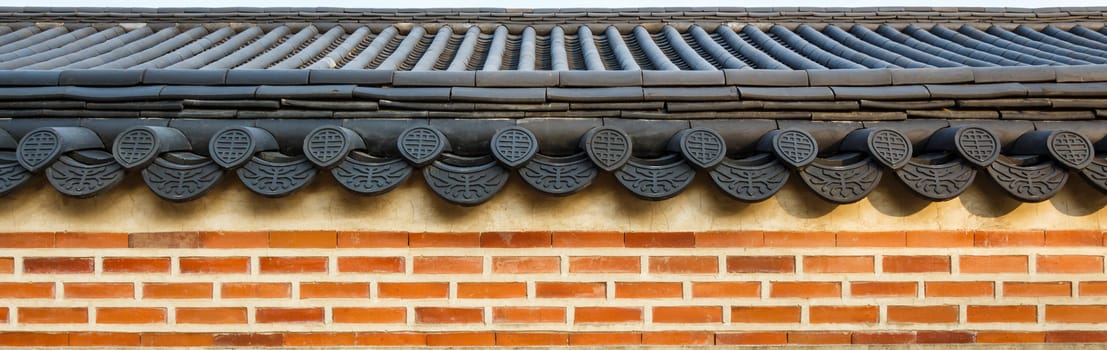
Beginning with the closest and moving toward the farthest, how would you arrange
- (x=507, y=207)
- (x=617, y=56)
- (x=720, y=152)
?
(x=720, y=152)
(x=507, y=207)
(x=617, y=56)

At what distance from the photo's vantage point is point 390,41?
163 inches

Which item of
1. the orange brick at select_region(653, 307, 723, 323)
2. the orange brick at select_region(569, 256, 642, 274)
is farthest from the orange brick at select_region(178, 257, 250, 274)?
the orange brick at select_region(653, 307, 723, 323)

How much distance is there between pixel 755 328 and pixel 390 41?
118 inches

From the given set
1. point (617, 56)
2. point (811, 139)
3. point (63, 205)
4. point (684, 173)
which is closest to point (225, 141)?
point (63, 205)

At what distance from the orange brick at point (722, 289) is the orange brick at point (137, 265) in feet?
5.71

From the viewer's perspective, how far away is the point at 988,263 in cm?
212

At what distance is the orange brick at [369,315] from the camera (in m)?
2.11

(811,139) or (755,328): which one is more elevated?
(811,139)

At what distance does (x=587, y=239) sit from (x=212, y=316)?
1.26m

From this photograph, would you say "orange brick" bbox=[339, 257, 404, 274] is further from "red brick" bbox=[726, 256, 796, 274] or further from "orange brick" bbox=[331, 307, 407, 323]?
"red brick" bbox=[726, 256, 796, 274]

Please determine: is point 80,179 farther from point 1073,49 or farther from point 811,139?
point 1073,49

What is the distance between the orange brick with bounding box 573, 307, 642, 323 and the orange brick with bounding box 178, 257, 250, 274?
1098 millimetres

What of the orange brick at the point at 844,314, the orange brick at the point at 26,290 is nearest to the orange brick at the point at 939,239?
the orange brick at the point at 844,314

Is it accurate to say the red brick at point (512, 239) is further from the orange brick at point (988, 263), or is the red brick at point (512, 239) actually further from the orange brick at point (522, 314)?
the orange brick at point (988, 263)
